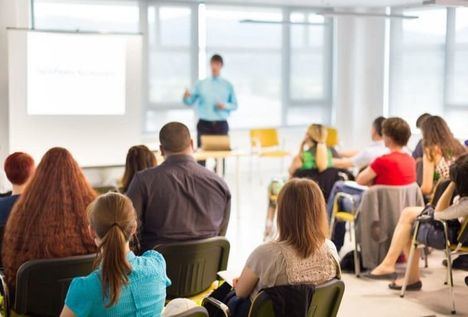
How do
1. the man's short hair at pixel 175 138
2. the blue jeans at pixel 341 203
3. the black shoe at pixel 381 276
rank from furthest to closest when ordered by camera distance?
the blue jeans at pixel 341 203 → the black shoe at pixel 381 276 → the man's short hair at pixel 175 138

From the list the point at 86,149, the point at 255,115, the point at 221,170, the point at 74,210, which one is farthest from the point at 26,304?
the point at 255,115

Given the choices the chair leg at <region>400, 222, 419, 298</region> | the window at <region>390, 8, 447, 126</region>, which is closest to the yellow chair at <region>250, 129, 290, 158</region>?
the window at <region>390, 8, 447, 126</region>

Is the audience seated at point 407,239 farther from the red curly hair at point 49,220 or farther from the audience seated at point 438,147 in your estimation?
the red curly hair at point 49,220

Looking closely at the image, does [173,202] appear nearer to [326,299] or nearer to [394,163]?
[326,299]

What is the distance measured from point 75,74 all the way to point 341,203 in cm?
351

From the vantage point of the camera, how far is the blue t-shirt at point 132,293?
2.41 meters

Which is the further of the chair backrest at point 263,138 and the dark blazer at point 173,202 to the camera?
the chair backrest at point 263,138

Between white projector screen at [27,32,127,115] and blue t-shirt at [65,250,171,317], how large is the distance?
18.2 feet

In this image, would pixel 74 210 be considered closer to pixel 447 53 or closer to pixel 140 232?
pixel 140 232

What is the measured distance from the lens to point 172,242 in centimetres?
379

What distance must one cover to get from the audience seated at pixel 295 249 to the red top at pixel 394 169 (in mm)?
2644

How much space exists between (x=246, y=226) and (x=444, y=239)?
299 cm

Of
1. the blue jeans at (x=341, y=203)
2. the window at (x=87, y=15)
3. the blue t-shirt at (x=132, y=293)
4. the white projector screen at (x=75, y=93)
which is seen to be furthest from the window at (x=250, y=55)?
the blue t-shirt at (x=132, y=293)

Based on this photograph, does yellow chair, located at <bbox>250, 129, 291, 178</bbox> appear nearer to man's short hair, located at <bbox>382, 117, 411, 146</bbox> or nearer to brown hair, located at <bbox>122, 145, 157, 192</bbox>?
man's short hair, located at <bbox>382, 117, 411, 146</bbox>
